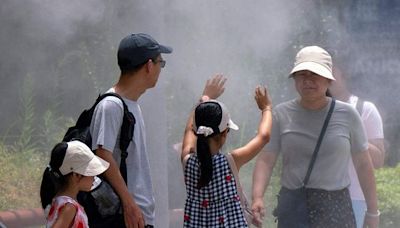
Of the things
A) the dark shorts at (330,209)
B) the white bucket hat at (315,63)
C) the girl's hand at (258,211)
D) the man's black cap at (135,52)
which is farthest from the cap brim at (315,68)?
the man's black cap at (135,52)

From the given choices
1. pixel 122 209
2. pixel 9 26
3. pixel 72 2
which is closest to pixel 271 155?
pixel 122 209

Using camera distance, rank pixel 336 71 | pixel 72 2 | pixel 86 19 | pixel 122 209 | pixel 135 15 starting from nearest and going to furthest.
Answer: pixel 122 209
pixel 336 71
pixel 135 15
pixel 72 2
pixel 86 19

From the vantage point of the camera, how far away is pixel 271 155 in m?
4.65

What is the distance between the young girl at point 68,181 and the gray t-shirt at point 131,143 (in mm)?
88

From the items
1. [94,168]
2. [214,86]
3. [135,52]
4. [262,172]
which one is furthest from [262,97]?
[94,168]

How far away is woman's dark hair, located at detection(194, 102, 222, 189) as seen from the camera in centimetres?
389

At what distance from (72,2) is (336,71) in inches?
87.4

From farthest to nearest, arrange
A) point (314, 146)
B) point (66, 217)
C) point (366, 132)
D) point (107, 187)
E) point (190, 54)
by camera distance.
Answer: point (190, 54) → point (366, 132) → point (314, 146) → point (107, 187) → point (66, 217)

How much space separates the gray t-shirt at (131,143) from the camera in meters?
3.74

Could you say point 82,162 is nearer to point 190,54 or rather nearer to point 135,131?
point 135,131

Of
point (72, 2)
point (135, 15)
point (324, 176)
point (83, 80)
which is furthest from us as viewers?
point (83, 80)

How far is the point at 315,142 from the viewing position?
4.54m

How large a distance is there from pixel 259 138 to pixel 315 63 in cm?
61

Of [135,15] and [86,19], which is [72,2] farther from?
[135,15]
